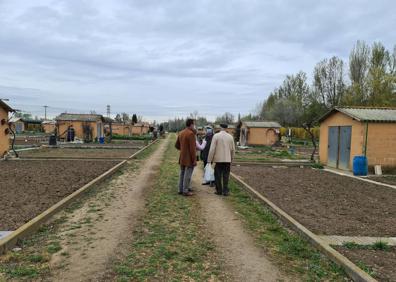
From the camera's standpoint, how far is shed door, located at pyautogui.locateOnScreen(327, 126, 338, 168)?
59.6 feet

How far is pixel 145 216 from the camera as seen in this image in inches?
282

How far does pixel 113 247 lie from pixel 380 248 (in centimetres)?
392

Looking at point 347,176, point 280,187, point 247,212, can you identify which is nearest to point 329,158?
point 347,176

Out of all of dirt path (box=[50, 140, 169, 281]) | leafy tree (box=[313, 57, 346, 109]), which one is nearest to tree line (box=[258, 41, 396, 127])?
leafy tree (box=[313, 57, 346, 109])

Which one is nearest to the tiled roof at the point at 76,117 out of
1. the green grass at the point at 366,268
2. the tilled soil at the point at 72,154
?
the tilled soil at the point at 72,154

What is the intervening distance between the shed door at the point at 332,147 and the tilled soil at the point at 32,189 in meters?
10.9

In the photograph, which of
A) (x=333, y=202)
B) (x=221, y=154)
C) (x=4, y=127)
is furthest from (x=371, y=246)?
(x=4, y=127)

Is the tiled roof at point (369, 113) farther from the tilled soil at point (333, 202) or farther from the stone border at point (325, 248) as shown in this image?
the stone border at point (325, 248)

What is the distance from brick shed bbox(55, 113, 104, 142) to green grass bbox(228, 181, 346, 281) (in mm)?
34007

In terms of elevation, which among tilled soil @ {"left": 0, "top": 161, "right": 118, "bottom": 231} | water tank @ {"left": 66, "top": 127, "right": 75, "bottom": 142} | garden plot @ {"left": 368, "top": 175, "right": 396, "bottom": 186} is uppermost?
water tank @ {"left": 66, "top": 127, "right": 75, "bottom": 142}

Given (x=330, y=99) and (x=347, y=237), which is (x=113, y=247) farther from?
(x=330, y=99)

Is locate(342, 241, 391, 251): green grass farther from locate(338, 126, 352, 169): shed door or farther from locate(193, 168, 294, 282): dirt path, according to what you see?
locate(338, 126, 352, 169): shed door

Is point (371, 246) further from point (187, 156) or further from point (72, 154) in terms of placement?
point (72, 154)

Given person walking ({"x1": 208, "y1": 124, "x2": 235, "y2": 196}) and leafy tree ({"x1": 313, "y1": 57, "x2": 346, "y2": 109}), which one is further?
leafy tree ({"x1": 313, "y1": 57, "x2": 346, "y2": 109})
